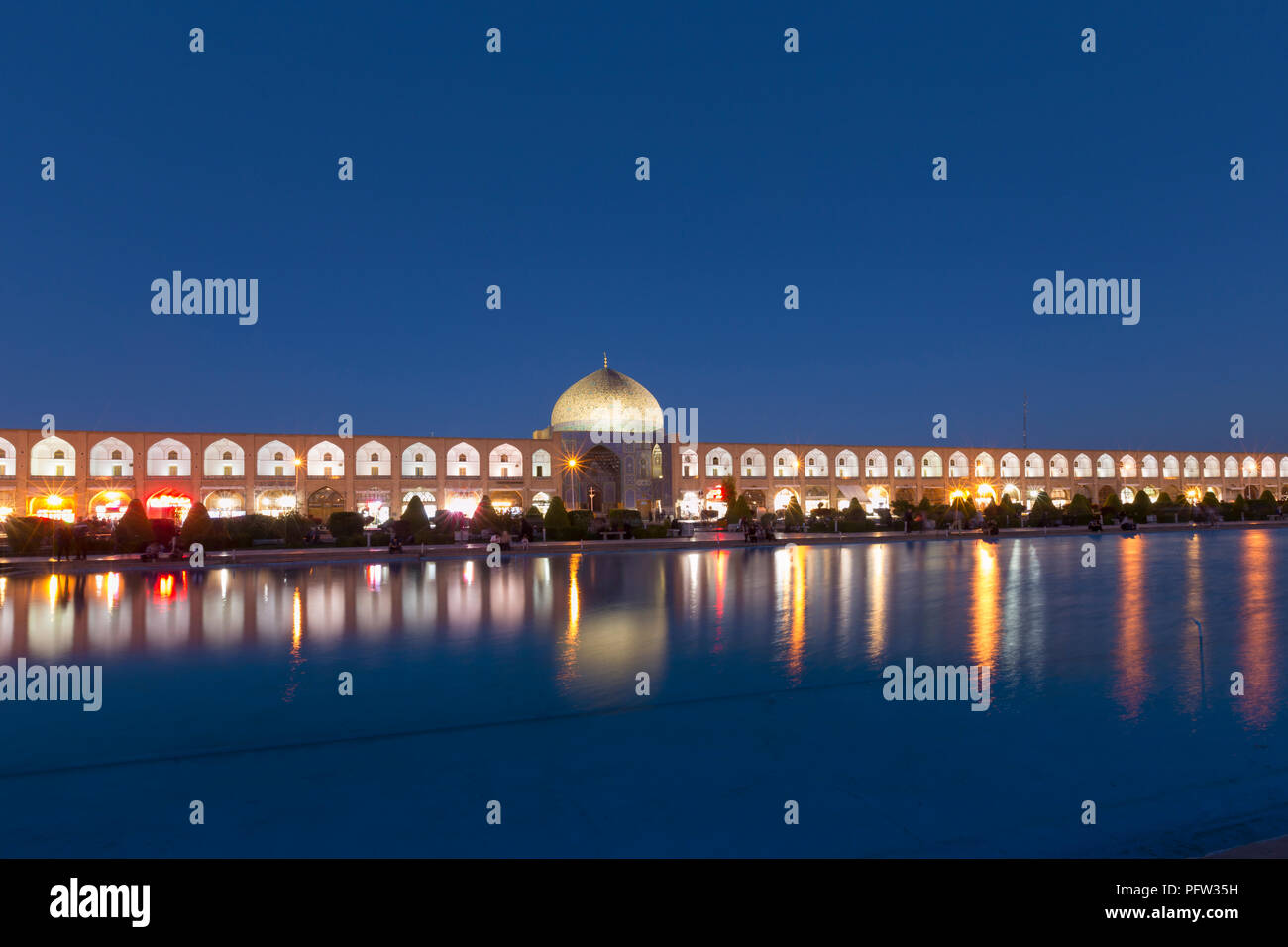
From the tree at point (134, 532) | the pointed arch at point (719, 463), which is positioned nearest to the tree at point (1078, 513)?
the pointed arch at point (719, 463)

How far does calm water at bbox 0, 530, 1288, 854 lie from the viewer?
3711 millimetres

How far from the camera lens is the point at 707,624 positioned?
9352mm

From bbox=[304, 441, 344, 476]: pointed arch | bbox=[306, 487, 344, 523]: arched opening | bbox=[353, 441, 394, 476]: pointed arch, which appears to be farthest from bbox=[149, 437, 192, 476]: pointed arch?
bbox=[353, 441, 394, 476]: pointed arch

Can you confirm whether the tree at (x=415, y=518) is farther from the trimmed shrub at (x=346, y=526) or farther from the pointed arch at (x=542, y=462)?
the pointed arch at (x=542, y=462)

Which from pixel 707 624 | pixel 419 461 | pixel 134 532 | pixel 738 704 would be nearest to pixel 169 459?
pixel 419 461

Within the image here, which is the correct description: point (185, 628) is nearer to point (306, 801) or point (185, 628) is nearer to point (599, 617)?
point (599, 617)

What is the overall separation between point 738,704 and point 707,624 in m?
3.66

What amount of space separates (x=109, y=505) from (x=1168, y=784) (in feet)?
95.1

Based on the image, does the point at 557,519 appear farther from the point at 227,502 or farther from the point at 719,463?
the point at 227,502

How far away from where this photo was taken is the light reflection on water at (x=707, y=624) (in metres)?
6.55

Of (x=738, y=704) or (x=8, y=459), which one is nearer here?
(x=738, y=704)

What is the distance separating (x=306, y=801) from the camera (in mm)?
3984

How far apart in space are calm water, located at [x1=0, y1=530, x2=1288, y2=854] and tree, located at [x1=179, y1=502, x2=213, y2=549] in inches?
370
